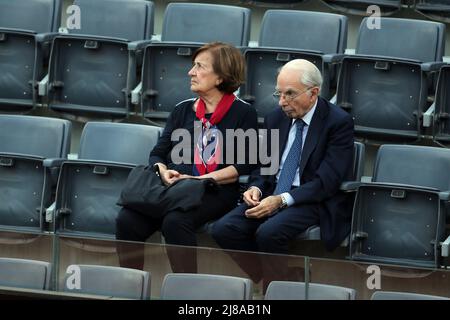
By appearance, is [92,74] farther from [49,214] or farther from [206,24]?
[49,214]

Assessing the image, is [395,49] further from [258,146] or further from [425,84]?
[258,146]

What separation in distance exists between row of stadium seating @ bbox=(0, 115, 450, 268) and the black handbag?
14 cm

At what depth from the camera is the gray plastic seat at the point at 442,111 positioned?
4.52 meters

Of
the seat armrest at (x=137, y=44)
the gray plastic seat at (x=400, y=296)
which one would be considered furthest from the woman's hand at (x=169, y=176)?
the gray plastic seat at (x=400, y=296)

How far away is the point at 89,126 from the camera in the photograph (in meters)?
4.59

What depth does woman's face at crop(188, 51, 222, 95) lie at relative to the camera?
4.36 meters

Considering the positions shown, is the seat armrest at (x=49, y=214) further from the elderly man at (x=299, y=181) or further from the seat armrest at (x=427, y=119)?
the seat armrest at (x=427, y=119)

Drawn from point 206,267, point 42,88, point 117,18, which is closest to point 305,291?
point 206,267

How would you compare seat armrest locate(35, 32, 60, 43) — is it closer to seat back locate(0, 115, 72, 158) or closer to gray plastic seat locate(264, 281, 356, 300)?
seat back locate(0, 115, 72, 158)

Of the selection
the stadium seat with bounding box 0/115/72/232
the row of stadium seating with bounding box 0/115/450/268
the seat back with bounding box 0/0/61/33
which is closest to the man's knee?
the row of stadium seating with bounding box 0/115/450/268

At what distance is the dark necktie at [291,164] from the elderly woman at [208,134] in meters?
0.13

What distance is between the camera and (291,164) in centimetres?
425

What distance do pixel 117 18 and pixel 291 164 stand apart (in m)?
1.27
